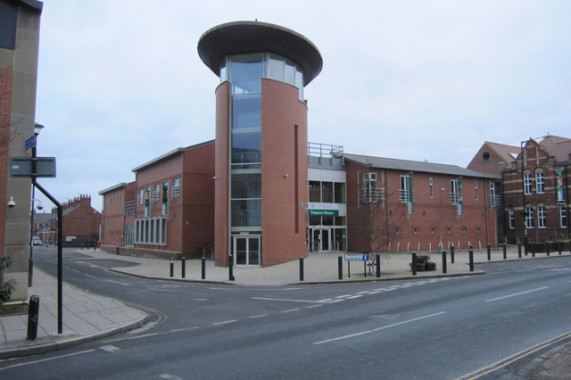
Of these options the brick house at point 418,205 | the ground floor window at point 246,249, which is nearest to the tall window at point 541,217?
the brick house at point 418,205

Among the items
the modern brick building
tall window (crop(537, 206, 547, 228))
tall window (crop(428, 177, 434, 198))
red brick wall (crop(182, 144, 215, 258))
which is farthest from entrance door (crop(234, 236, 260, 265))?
tall window (crop(537, 206, 547, 228))

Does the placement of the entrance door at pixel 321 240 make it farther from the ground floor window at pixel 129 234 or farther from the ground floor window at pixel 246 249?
the ground floor window at pixel 129 234

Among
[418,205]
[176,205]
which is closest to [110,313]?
[176,205]

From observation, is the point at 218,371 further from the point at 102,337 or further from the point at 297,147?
the point at 297,147

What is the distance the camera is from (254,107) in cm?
2695

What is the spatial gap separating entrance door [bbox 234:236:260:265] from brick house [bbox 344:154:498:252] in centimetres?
873

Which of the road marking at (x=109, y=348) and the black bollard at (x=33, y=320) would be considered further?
the black bollard at (x=33, y=320)

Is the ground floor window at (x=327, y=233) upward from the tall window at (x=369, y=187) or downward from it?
downward

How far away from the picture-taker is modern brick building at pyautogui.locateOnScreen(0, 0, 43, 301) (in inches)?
491

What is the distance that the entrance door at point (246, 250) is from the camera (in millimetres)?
26266

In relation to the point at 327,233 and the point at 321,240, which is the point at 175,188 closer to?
the point at 321,240

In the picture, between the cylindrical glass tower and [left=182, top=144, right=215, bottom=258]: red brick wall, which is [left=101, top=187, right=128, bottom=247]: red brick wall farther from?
the cylindrical glass tower

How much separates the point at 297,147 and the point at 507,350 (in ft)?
73.2

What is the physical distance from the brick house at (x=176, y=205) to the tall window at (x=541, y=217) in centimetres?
3685
